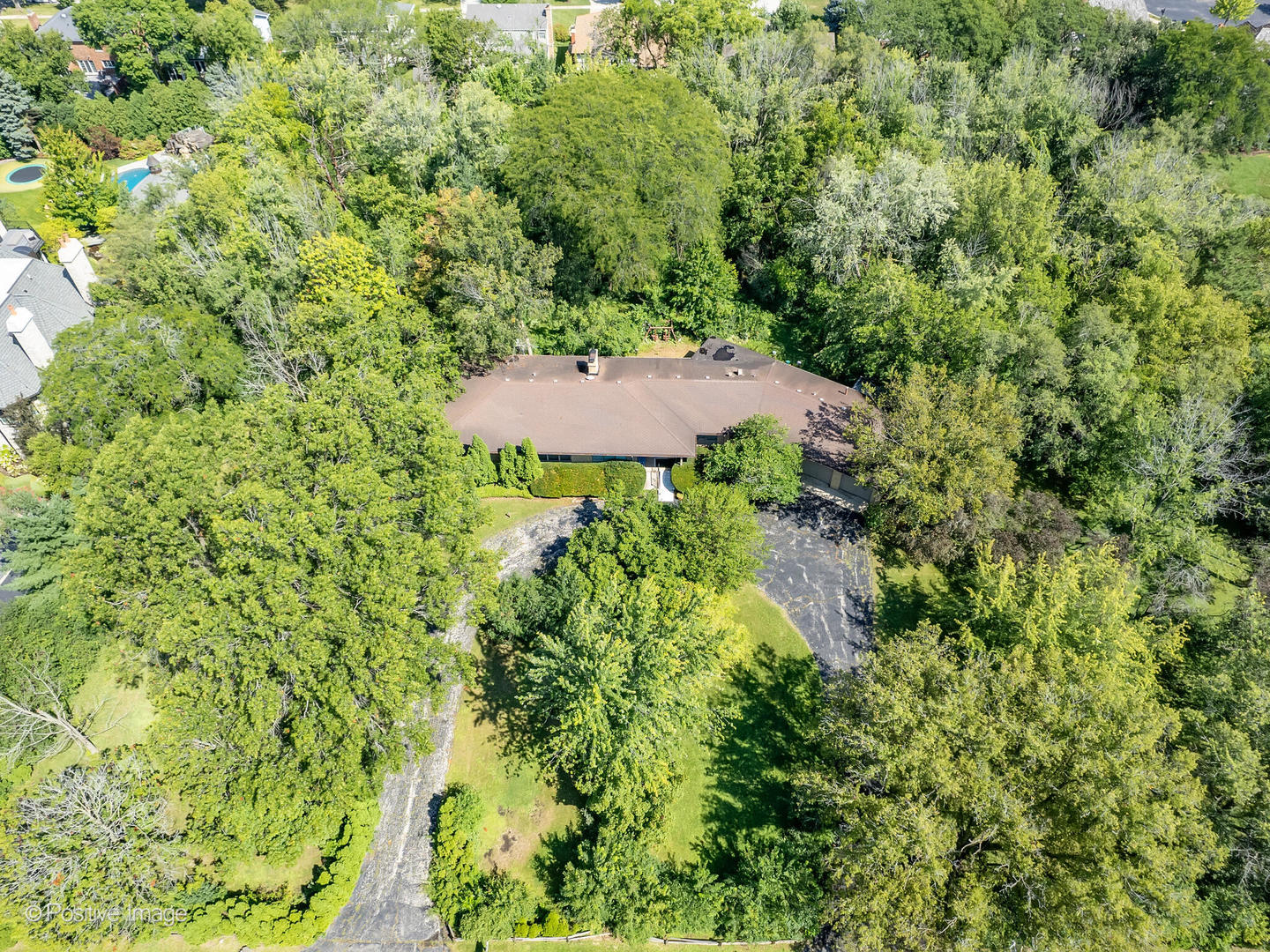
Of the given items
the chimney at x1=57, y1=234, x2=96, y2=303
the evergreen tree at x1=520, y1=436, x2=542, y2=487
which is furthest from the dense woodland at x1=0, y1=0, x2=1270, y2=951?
the chimney at x1=57, y1=234, x2=96, y2=303

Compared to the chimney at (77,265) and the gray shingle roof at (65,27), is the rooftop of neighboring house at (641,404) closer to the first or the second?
the chimney at (77,265)

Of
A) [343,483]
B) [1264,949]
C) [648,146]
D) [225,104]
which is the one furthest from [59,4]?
[1264,949]

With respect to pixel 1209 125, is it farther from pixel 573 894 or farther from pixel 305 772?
pixel 305 772

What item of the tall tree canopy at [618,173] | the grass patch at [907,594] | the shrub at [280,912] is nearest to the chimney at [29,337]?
the tall tree canopy at [618,173]

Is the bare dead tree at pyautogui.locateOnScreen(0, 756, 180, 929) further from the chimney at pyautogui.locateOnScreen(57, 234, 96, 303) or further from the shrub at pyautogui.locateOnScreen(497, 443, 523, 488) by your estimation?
the chimney at pyautogui.locateOnScreen(57, 234, 96, 303)

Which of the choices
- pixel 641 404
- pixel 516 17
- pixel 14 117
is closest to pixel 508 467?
pixel 641 404

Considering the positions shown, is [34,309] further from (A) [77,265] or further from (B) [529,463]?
(B) [529,463]
